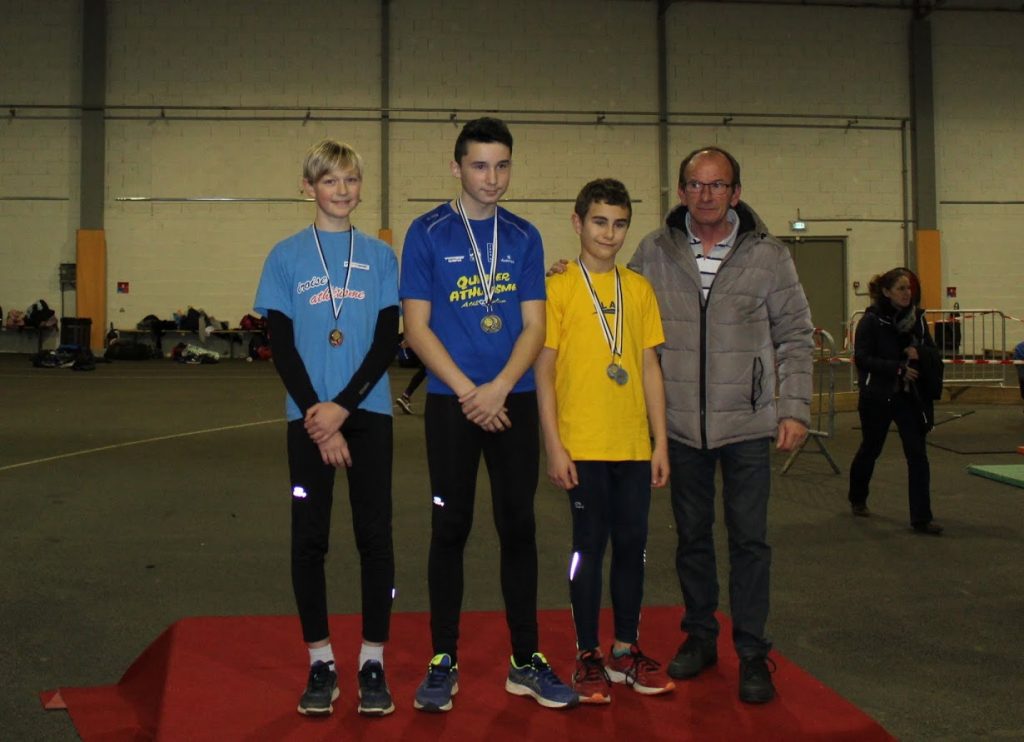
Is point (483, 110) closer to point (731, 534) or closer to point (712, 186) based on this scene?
point (712, 186)

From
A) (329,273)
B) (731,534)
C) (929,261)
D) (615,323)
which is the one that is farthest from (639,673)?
(929,261)

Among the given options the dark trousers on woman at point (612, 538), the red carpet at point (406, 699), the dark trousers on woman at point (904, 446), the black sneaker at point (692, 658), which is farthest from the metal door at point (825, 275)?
the dark trousers on woman at point (612, 538)

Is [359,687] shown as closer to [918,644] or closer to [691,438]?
[691,438]

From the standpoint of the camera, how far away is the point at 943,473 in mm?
7809

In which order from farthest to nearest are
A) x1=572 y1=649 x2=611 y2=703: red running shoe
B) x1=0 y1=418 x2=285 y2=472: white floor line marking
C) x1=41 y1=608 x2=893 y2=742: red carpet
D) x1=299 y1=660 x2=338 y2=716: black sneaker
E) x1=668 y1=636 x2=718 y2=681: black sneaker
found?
x1=0 y1=418 x2=285 y2=472: white floor line marking → x1=668 y1=636 x2=718 y2=681: black sneaker → x1=572 y1=649 x2=611 y2=703: red running shoe → x1=299 y1=660 x2=338 y2=716: black sneaker → x1=41 y1=608 x2=893 y2=742: red carpet

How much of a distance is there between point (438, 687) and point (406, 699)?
137 mm

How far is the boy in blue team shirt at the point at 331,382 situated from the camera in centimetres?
293

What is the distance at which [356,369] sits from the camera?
2949mm

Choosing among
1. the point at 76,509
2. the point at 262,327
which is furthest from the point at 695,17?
the point at 76,509

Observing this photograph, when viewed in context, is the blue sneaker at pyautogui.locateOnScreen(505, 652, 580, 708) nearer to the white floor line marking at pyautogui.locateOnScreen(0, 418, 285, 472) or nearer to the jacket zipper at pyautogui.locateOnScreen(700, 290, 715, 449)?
the jacket zipper at pyautogui.locateOnScreen(700, 290, 715, 449)

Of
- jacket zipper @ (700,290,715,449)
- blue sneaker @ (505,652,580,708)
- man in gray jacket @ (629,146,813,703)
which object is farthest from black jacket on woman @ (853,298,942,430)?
blue sneaker @ (505,652,580,708)

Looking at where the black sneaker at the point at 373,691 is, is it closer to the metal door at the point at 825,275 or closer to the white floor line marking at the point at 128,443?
the white floor line marking at the point at 128,443

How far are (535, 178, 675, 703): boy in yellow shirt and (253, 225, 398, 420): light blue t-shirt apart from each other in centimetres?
52

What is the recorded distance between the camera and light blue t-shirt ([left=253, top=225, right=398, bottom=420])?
2.95m
